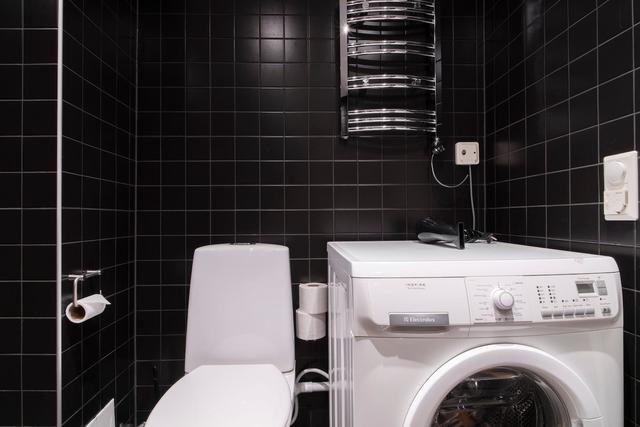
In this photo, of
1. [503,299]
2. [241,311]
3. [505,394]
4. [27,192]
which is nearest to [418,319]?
[503,299]

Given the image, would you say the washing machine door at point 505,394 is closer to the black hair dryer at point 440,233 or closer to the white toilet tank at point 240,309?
the black hair dryer at point 440,233

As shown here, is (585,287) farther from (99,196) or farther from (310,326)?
(99,196)

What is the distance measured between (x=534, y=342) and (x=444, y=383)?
9.8 inches

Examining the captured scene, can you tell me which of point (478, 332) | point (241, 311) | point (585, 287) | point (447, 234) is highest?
point (447, 234)

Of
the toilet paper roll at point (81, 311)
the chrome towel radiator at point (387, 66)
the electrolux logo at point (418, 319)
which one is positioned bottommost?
the toilet paper roll at point (81, 311)

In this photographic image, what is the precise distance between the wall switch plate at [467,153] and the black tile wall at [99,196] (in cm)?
150

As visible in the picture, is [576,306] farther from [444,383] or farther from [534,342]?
[444,383]

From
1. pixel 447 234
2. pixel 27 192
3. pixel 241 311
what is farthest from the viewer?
pixel 241 311

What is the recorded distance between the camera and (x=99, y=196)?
1.27 meters

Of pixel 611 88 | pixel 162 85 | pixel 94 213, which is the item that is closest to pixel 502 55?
pixel 611 88

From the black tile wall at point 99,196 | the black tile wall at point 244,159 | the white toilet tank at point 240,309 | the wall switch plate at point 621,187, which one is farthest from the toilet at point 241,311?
the wall switch plate at point 621,187

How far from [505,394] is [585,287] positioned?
371mm

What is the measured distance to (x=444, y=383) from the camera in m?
0.79

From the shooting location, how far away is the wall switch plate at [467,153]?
1594mm
